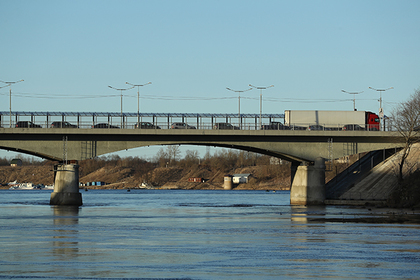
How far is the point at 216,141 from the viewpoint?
87.7 metres

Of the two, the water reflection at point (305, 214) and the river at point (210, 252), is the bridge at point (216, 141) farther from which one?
the river at point (210, 252)

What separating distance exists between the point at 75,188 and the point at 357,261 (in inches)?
2543

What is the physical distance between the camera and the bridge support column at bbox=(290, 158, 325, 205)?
9081 centimetres

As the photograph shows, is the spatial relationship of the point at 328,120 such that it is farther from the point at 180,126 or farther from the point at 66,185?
the point at 66,185

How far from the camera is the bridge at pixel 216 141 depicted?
8469cm

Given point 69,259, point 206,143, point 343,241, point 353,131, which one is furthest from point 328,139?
point 69,259

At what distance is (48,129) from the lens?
84062mm

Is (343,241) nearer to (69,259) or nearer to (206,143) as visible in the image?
(69,259)

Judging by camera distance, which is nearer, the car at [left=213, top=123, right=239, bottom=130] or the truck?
the car at [left=213, top=123, right=239, bottom=130]

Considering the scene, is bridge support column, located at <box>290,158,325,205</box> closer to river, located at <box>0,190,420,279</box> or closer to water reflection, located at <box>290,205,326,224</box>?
water reflection, located at <box>290,205,326,224</box>

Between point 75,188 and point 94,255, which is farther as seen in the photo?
point 75,188

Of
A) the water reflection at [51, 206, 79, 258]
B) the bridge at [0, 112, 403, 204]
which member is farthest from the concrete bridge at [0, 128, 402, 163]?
the water reflection at [51, 206, 79, 258]

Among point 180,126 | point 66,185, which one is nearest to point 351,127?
point 180,126

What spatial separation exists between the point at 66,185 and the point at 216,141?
22.1 meters
